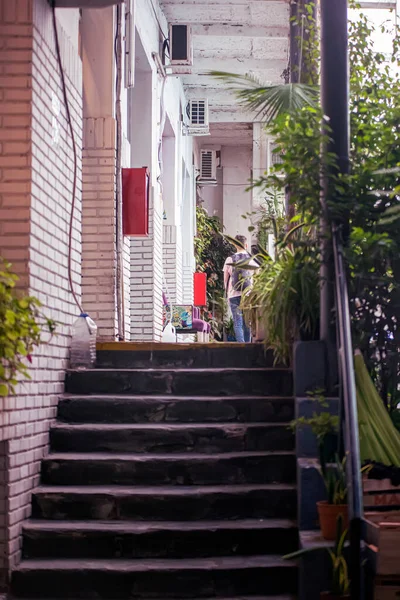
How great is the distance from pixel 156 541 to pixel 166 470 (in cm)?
54

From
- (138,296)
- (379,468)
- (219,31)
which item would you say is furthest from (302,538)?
(219,31)

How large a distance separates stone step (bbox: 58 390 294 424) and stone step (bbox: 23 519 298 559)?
0.95m

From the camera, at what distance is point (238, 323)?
31.9 ft

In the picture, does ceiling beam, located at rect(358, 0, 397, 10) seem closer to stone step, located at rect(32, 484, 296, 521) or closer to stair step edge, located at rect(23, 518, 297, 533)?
stone step, located at rect(32, 484, 296, 521)

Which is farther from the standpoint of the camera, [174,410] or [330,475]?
[174,410]

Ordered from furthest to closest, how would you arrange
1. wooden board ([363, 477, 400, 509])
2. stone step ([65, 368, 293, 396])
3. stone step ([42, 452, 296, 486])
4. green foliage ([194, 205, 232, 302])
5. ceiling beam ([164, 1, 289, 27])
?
green foliage ([194, 205, 232, 302])
ceiling beam ([164, 1, 289, 27])
stone step ([65, 368, 293, 396])
stone step ([42, 452, 296, 486])
wooden board ([363, 477, 400, 509])

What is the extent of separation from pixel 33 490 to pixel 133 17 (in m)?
A: 4.83

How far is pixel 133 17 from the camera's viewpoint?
7.90 m

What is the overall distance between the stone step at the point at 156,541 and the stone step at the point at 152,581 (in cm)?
18

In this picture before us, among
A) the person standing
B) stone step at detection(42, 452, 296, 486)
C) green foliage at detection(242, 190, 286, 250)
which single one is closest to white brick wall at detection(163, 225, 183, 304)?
green foliage at detection(242, 190, 286, 250)

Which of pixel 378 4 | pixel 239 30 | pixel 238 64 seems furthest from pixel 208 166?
pixel 378 4

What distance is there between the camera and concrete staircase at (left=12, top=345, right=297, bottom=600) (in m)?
4.27

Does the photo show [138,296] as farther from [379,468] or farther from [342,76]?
[379,468]

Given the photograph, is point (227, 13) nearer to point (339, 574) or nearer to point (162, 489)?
point (162, 489)
